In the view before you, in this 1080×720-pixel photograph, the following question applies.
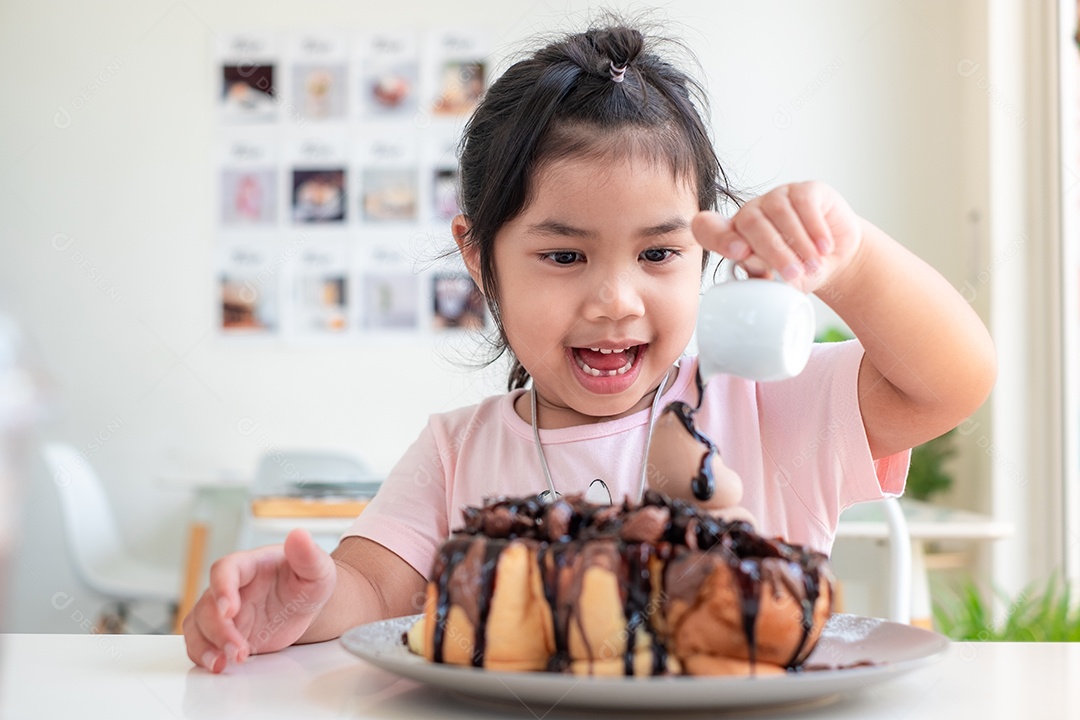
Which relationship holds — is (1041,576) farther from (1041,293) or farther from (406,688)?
(406,688)

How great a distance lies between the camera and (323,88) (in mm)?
4008

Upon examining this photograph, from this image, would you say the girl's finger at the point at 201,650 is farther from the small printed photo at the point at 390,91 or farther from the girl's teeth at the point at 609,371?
the small printed photo at the point at 390,91

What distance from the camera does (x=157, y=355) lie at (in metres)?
3.98

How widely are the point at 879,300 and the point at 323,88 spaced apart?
3525 mm

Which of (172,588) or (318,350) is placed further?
(318,350)

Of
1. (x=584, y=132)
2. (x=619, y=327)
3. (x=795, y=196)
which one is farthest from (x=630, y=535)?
(x=584, y=132)

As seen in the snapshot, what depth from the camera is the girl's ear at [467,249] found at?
116cm

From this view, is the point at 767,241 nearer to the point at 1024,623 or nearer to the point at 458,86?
the point at 1024,623

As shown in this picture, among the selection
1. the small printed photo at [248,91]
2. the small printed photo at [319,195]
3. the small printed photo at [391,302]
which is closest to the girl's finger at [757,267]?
the small printed photo at [391,302]

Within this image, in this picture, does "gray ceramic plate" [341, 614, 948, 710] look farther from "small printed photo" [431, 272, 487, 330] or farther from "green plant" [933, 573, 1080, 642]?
"small printed photo" [431, 272, 487, 330]

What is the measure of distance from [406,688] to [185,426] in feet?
11.8

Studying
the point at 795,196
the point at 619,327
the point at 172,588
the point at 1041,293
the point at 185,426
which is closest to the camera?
the point at 795,196

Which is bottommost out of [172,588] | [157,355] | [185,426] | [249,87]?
[172,588]

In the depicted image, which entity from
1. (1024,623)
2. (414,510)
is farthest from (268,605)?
(1024,623)
